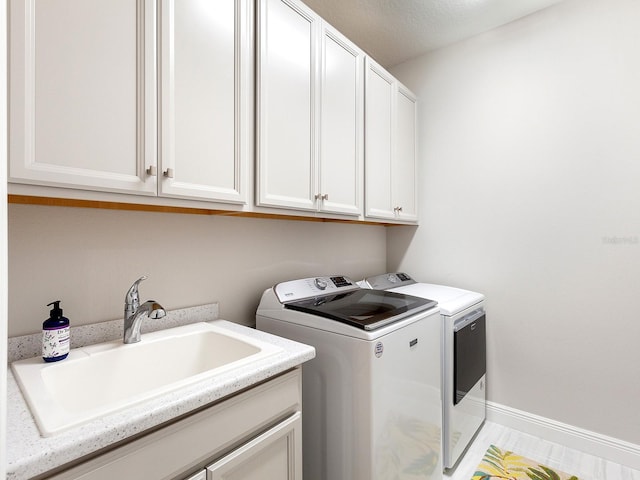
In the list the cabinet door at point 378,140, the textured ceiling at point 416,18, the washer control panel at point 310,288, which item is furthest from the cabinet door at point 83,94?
the textured ceiling at point 416,18

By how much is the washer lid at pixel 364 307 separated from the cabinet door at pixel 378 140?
540mm

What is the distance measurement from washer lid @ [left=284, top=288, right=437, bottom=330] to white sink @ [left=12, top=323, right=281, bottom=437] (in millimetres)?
330

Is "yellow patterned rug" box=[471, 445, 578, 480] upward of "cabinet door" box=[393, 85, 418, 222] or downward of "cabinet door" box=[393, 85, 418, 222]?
downward

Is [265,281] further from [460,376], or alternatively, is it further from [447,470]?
[447,470]

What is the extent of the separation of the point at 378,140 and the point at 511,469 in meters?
2.11

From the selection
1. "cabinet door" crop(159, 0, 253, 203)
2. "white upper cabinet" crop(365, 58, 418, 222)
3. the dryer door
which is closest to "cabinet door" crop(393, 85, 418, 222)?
"white upper cabinet" crop(365, 58, 418, 222)

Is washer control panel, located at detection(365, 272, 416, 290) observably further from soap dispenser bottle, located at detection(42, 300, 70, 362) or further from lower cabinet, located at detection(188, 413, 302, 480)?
soap dispenser bottle, located at detection(42, 300, 70, 362)

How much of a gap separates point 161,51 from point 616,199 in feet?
7.93

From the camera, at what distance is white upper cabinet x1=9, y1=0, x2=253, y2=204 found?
793 mm

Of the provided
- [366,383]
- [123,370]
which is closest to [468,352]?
[366,383]

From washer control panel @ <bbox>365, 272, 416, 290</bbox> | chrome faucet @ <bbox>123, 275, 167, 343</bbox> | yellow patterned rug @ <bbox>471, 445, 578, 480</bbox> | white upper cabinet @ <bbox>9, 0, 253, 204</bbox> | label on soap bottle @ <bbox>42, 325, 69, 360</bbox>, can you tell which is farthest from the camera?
washer control panel @ <bbox>365, 272, 416, 290</bbox>

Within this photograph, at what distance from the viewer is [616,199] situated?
1827 mm

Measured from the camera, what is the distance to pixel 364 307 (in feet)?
4.93

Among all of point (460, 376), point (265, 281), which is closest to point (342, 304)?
point (265, 281)
